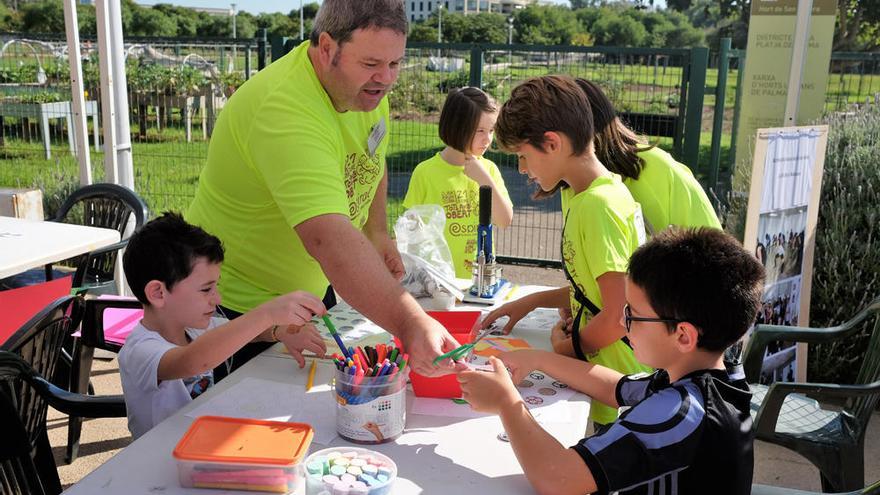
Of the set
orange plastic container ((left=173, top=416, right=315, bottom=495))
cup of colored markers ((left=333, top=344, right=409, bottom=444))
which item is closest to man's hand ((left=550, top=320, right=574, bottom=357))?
cup of colored markers ((left=333, top=344, right=409, bottom=444))

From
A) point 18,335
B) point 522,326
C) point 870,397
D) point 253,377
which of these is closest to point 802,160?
point 870,397

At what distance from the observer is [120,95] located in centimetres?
518

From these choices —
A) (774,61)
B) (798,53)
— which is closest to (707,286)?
(798,53)

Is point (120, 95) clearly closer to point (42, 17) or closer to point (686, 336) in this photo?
point (686, 336)

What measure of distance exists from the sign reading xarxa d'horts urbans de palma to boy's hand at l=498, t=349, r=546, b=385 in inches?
237

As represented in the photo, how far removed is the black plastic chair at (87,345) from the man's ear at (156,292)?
1.00m

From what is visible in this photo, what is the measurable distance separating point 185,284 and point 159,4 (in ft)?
252

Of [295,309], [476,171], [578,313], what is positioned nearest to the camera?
[295,309]

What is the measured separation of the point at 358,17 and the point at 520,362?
994 millimetres

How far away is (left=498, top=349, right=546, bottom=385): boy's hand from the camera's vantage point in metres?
1.99

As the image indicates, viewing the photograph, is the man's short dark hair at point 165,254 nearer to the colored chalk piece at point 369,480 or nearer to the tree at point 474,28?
the colored chalk piece at point 369,480

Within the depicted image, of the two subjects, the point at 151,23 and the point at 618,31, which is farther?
the point at 618,31

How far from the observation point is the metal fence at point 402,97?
19.4 ft

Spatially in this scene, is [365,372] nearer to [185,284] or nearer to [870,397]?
[185,284]
